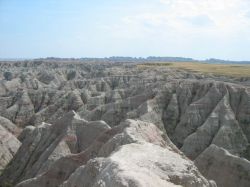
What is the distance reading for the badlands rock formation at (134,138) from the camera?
19.8m

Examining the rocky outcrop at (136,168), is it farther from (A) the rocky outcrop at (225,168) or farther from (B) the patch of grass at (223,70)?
(B) the patch of grass at (223,70)

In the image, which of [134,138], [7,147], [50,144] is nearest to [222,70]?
[7,147]

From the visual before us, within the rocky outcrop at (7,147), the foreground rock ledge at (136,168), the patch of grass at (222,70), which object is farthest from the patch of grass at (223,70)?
the foreground rock ledge at (136,168)

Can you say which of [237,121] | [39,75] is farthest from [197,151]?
[39,75]

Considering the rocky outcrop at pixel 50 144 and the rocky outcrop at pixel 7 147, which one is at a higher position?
the rocky outcrop at pixel 50 144

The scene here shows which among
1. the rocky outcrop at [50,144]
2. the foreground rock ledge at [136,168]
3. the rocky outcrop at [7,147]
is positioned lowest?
the rocky outcrop at [7,147]

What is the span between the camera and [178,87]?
221 ft

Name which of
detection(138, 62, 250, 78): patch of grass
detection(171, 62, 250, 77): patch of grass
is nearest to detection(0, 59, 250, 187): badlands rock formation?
detection(138, 62, 250, 78): patch of grass

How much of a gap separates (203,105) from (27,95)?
43.1m

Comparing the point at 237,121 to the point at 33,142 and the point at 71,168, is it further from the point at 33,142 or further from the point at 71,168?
the point at 71,168

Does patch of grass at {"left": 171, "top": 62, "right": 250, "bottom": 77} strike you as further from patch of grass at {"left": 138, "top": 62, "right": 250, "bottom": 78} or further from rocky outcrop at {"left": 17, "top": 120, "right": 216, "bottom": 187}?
rocky outcrop at {"left": 17, "top": 120, "right": 216, "bottom": 187}

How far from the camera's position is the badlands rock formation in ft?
64.8

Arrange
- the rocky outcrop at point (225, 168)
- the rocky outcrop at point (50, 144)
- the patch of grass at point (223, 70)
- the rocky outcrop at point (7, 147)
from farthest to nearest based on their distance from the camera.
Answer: the patch of grass at point (223, 70), the rocky outcrop at point (7, 147), the rocky outcrop at point (50, 144), the rocky outcrop at point (225, 168)

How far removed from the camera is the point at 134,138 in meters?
26.9
